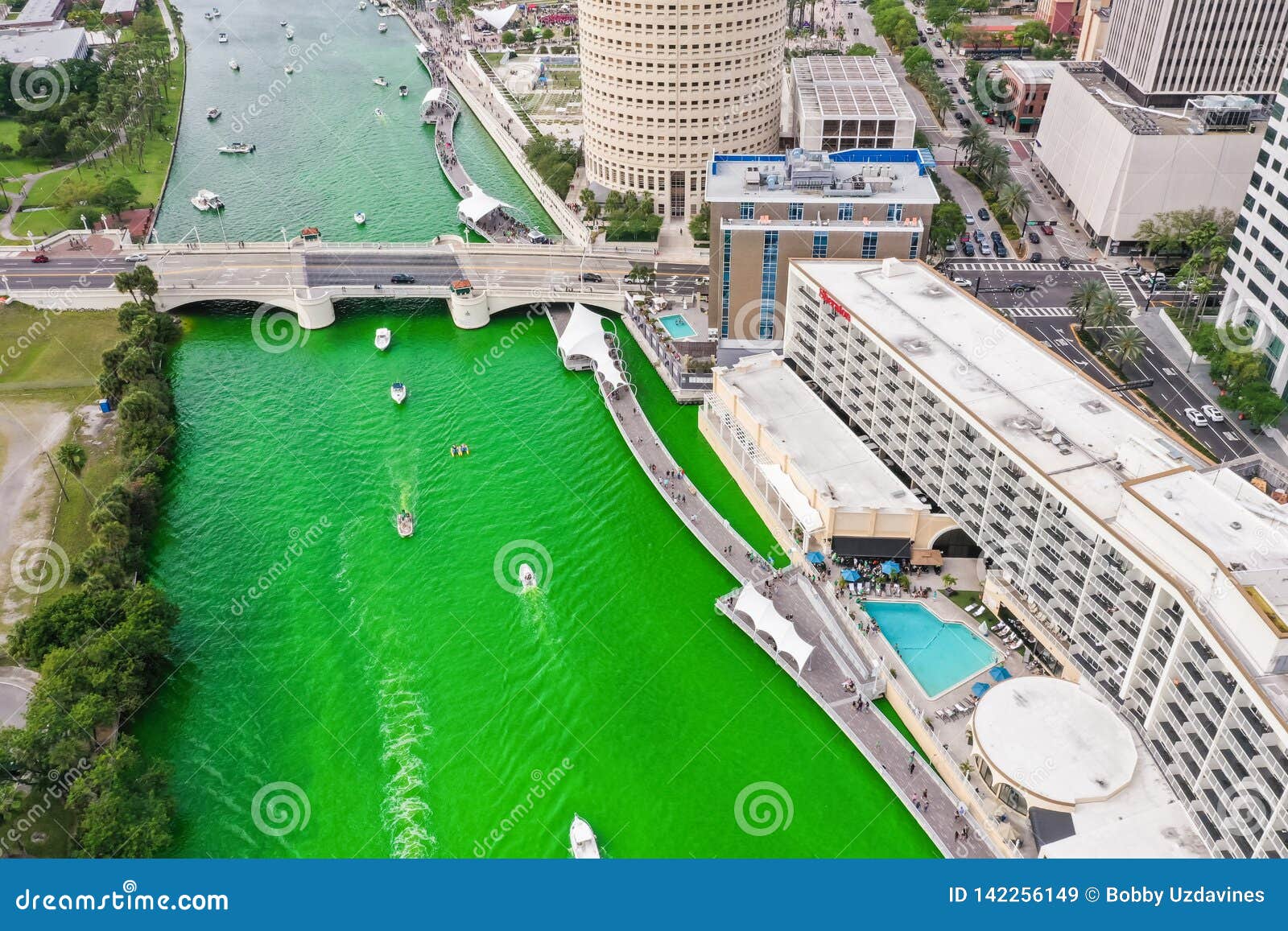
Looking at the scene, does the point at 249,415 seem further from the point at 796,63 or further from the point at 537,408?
the point at 796,63

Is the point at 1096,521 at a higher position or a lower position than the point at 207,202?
higher

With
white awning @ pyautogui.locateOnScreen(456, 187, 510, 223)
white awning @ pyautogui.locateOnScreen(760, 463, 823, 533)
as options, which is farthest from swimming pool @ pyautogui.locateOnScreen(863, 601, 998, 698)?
white awning @ pyautogui.locateOnScreen(456, 187, 510, 223)

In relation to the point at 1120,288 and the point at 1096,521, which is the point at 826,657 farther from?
the point at 1120,288

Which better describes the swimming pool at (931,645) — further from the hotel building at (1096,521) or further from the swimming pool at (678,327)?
the swimming pool at (678,327)

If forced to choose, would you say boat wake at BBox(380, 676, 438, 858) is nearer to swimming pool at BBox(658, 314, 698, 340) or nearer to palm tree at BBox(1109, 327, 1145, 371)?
swimming pool at BBox(658, 314, 698, 340)

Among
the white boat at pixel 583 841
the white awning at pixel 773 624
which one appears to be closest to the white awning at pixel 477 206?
the white awning at pixel 773 624

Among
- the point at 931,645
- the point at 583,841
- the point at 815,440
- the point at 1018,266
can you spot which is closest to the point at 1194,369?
the point at 1018,266

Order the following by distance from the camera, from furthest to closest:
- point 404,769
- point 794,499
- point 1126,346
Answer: point 1126,346 → point 794,499 → point 404,769
